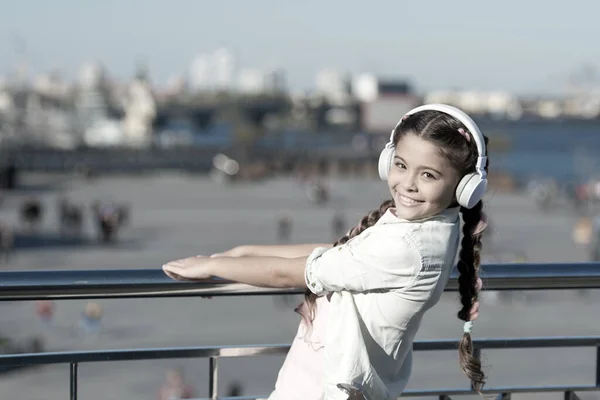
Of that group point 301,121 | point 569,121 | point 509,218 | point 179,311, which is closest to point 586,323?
point 179,311

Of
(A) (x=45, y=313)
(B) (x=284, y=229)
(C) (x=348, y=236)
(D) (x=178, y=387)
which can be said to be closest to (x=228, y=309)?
(A) (x=45, y=313)

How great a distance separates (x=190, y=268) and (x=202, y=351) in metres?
0.34

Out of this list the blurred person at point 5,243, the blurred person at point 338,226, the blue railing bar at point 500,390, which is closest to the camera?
the blue railing bar at point 500,390

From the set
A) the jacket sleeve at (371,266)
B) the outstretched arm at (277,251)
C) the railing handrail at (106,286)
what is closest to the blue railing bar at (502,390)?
the railing handrail at (106,286)

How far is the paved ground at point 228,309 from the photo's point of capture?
9156 mm

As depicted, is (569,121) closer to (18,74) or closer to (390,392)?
(18,74)

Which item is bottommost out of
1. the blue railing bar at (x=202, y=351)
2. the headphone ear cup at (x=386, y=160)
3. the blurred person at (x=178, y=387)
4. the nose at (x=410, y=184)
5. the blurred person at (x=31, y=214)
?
the blurred person at (x=178, y=387)

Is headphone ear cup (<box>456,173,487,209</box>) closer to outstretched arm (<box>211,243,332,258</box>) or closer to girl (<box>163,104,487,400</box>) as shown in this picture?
girl (<box>163,104,487,400</box>)

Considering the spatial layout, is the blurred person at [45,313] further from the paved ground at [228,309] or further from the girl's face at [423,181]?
the girl's face at [423,181]

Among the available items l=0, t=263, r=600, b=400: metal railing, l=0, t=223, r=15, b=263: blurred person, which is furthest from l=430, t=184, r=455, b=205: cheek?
l=0, t=223, r=15, b=263: blurred person

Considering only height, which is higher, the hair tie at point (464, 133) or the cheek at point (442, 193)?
the hair tie at point (464, 133)

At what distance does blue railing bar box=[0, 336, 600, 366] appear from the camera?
2568 mm

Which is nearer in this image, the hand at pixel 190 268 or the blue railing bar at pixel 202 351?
the hand at pixel 190 268

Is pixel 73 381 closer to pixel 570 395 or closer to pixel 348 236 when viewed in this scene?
pixel 348 236
